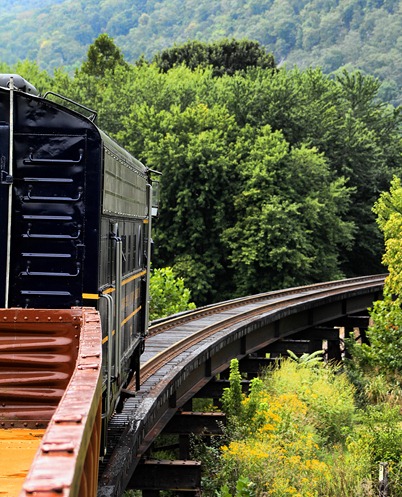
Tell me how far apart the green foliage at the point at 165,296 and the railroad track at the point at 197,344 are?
190 cm

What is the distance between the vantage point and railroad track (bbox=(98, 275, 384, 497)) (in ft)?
31.8

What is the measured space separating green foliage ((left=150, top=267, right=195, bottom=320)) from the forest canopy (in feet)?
28.0

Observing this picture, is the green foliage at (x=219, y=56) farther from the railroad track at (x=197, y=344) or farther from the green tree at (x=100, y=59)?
the railroad track at (x=197, y=344)

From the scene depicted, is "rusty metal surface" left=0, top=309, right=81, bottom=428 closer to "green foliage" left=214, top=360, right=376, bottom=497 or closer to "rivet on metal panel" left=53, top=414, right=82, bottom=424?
"rivet on metal panel" left=53, top=414, right=82, bottom=424

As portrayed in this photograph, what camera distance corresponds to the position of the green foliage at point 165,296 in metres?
26.1

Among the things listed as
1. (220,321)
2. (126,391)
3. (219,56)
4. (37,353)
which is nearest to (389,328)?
(220,321)

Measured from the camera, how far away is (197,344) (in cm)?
1634

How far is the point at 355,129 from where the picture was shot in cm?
4681

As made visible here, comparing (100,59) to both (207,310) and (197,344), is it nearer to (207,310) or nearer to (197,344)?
(207,310)

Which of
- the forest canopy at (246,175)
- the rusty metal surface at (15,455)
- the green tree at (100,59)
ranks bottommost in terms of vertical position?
the rusty metal surface at (15,455)

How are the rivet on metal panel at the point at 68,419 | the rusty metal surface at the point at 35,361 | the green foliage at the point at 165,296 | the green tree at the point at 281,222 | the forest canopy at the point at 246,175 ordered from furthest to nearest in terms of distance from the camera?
the forest canopy at the point at 246,175
the green tree at the point at 281,222
the green foliage at the point at 165,296
the rusty metal surface at the point at 35,361
the rivet on metal panel at the point at 68,419

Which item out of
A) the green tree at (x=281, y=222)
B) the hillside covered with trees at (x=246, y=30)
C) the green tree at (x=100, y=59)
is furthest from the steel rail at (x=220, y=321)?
the hillside covered with trees at (x=246, y=30)

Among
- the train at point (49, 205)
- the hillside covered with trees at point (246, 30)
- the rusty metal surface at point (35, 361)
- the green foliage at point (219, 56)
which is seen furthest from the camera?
the hillside covered with trees at point (246, 30)

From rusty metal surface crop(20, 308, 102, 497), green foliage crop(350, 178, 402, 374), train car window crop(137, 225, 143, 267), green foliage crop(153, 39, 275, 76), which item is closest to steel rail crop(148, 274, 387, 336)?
green foliage crop(350, 178, 402, 374)
